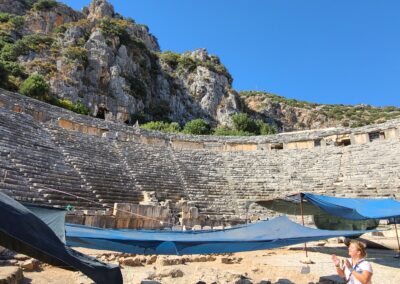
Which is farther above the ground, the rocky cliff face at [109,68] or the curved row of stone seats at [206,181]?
the rocky cliff face at [109,68]

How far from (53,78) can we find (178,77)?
19.7 meters

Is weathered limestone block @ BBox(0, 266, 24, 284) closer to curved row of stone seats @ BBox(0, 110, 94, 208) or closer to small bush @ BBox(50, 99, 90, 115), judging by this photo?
curved row of stone seats @ BBox(0, 110, 94, 208)

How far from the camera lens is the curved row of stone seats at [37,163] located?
1084cm

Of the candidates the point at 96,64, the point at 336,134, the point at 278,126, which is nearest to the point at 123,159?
the point at 336,134

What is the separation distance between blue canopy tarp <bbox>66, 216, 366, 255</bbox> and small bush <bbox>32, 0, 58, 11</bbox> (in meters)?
49.9

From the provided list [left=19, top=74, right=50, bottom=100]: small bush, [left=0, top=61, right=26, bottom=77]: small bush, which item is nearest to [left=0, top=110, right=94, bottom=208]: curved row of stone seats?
[left=19, top=74, right=50, bottom=100]: small bush

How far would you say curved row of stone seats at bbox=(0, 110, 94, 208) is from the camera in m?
10.8

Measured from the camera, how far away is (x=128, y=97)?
38.7 m

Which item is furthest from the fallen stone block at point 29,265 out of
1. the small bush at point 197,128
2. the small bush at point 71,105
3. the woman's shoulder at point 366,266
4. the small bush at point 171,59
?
the small bush at point 171,59

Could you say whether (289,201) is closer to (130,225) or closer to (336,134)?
(130,225)

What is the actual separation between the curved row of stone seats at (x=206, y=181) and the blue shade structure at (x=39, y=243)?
466 inches

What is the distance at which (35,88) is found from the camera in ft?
97.7

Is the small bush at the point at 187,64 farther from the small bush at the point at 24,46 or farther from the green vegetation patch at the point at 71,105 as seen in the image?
the green vegetation patch at the point at 71,105

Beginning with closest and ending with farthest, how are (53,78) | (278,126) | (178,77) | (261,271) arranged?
(261,271) < (53,78) < (178,77) < (278,126)
